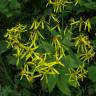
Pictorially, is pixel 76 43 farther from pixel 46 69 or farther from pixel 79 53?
pixel 46 69

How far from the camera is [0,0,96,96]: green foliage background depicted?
80.1 inches

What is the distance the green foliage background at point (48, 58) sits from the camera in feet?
6.68

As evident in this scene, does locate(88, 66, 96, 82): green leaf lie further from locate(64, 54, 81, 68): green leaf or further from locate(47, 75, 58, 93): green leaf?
locate(47, 75, 58, 93): green leaf

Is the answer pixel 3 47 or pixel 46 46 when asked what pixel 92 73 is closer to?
pixel 46 46

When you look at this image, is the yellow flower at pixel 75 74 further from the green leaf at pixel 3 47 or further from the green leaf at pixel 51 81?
the green leaf at pixel 3 47

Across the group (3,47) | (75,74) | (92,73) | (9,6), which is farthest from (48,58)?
(9,6)

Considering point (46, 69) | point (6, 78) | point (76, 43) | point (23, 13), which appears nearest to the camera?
point (46, 69)

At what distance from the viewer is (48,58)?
1.98 m

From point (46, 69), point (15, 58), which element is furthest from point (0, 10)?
point (46, 69)

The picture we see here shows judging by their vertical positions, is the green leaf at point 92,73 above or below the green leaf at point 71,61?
below

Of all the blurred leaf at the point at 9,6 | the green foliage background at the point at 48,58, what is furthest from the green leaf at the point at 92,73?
the blurred leaf at the point at 9,6

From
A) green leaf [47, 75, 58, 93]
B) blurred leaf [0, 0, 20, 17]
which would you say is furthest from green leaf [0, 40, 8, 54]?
green leaf [47, 75, 58, 93]

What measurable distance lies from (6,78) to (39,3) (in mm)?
666

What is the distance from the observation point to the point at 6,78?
2439 millimetres
